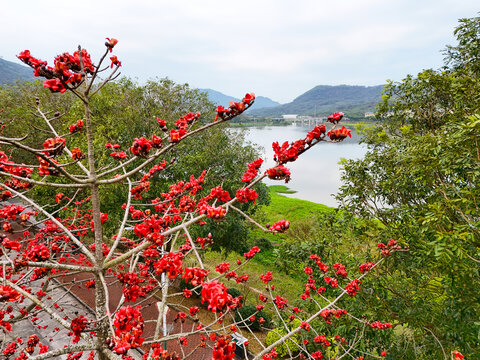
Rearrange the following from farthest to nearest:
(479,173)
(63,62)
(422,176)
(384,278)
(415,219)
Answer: (384,278)
(415,219)
(422,176)
(479,173)
(63,62)

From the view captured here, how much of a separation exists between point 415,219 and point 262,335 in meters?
7.19

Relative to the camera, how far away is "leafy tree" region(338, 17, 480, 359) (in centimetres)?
320

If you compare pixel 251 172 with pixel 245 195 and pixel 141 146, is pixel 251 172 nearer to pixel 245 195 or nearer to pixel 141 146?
pixel 245 195

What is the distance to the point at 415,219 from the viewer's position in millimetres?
4340

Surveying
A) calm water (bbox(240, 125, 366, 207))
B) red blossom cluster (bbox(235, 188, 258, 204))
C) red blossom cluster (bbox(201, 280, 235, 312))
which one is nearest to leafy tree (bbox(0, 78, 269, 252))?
red blossom cluster (bbox(235, 188, 258, 204))

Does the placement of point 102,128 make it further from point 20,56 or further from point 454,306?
point 454,306

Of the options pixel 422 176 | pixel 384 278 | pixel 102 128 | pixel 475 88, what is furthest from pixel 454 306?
pixel 102 128

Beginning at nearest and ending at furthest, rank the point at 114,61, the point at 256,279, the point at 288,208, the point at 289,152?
1. the point at 289,152
2. the point at 114,61
3. the point at 256,279
4. the point at 288,208

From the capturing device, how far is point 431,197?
4.06 metres

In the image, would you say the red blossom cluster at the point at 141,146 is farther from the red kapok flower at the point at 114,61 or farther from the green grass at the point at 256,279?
the green grass at the point at 256,279

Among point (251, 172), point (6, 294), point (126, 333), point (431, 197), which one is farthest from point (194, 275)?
point (431, 197)

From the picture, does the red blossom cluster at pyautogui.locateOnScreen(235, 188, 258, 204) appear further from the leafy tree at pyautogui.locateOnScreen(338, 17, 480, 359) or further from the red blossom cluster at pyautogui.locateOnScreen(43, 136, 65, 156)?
the leafy tree at pyautogui.locateOnScreen(338, 17, 480, 359)

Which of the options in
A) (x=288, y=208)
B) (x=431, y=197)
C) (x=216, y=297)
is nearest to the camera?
(x=216, y=297)

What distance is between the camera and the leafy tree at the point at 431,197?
3203mm
